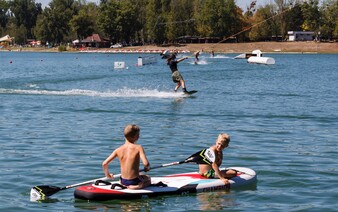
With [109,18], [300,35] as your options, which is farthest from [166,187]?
[109,18]

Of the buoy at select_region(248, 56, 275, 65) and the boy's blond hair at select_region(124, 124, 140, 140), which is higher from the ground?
the boy's blond hair at select_region(124, 124, 140, 140)

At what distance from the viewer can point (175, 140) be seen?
67.3ft

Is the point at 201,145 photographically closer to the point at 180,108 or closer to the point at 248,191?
the point at 248,191

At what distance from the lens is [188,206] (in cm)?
1256

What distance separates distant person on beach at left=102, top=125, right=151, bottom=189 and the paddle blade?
1331 millimetres

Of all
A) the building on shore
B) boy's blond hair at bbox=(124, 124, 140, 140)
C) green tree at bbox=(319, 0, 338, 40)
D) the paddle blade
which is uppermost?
green tree at bbox=(319, 0, 338, 40)

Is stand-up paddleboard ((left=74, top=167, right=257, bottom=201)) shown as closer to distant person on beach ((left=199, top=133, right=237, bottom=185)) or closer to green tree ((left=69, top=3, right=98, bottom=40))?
distant person on beach ((left=199, top=133, right=237, bottom=185))

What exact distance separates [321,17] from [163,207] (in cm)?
15320

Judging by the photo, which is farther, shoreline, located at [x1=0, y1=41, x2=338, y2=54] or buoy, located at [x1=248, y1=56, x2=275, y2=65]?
shoreline, located at [x1=0, y1=41, x2=338, y2=54]

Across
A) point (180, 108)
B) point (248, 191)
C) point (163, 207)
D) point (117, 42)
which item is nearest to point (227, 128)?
point (180, 108)

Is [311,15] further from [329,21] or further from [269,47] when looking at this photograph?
[269,47]

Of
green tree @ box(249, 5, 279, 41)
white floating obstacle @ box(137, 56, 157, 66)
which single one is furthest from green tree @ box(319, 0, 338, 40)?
white floating obstacle @ box(137, 56, 157, 66)

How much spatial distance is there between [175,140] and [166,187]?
25.1ft

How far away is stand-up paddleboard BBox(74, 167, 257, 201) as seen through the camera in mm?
12281
